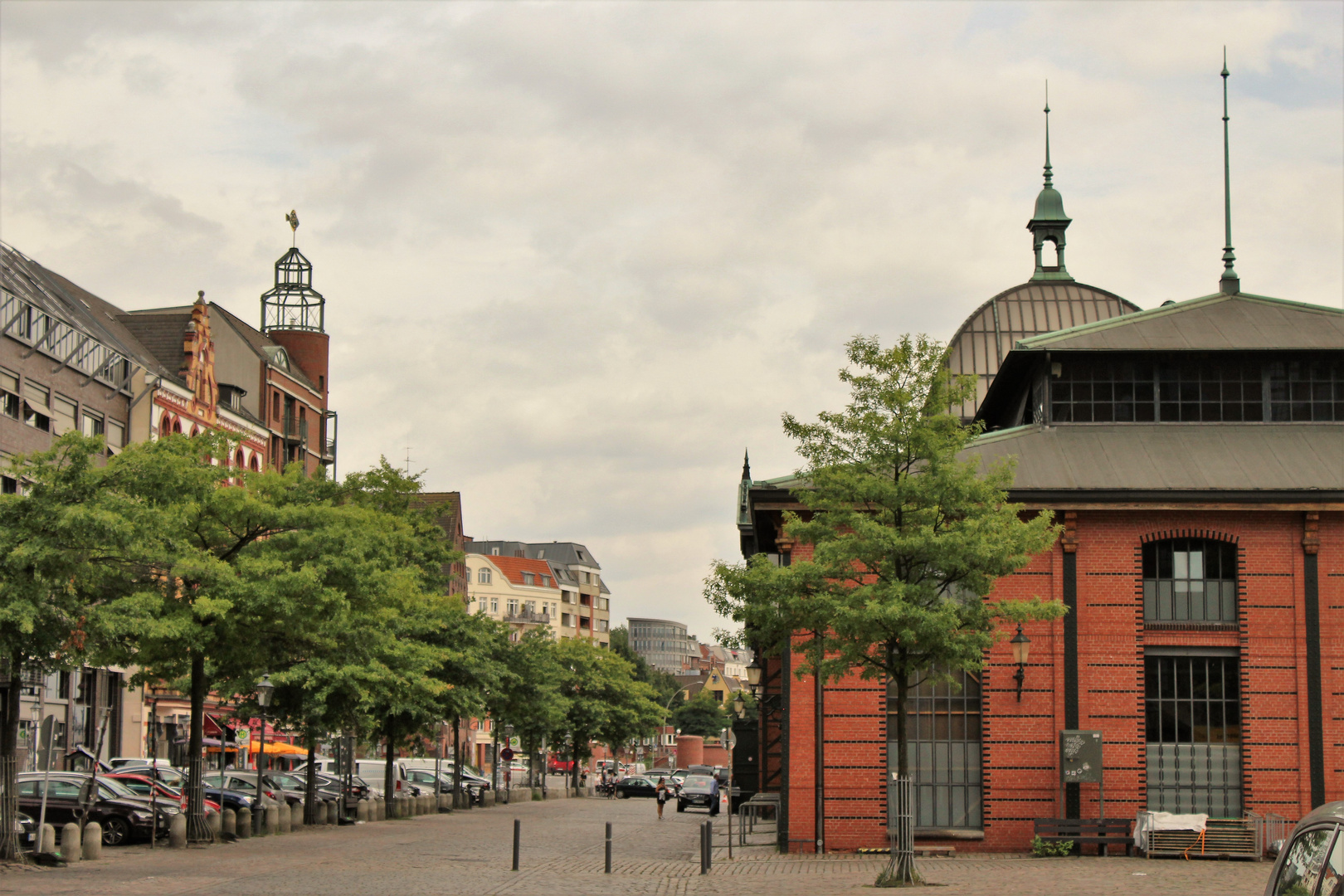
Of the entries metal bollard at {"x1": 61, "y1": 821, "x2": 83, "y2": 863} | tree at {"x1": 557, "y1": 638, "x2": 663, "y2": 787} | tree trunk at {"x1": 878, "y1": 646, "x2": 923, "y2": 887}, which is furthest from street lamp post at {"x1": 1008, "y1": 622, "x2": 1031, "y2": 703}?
tree at {"x1": 557, "y1": 638, "x2": 663, "y2": 787}

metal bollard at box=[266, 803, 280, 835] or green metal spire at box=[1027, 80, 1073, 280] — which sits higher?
green metal spire at box=[1027, 80, 1073, 280]

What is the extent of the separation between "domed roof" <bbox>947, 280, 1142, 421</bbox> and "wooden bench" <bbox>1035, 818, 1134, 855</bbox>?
72.7 ft

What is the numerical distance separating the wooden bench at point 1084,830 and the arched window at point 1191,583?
3.99 m

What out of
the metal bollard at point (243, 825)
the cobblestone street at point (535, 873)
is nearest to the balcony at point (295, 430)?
the cobblestone street at point (535, 873)

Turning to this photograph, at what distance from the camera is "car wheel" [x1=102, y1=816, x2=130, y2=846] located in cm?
3116

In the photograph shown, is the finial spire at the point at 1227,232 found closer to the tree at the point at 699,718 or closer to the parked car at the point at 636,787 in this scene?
the parked car at the point at 636,787

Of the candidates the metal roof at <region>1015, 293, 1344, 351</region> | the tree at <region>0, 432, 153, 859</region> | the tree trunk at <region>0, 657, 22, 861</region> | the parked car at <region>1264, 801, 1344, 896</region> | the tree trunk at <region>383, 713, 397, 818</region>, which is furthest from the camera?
the tree trunk at <region>383, 713, 397, 818</region>

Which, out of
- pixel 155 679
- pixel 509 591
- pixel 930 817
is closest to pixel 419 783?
pixel 155 679

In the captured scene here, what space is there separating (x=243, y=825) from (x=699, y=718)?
145m

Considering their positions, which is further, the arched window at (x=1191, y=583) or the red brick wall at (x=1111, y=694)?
the arched window at (x=1191, y=583)

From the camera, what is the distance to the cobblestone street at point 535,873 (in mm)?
22203

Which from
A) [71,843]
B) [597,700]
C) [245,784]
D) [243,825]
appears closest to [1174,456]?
[243,825]

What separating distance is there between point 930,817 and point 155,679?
15888mm

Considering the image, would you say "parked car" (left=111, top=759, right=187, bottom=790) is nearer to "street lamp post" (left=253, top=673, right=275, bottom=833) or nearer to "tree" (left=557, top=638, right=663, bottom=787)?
"street lamp post" (left=253, top=673, right=275, bottom=833)
